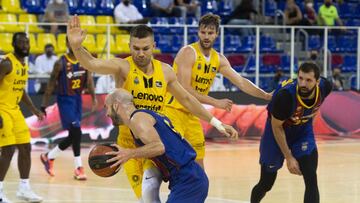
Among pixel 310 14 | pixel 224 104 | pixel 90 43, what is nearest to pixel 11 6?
pixel 90 43

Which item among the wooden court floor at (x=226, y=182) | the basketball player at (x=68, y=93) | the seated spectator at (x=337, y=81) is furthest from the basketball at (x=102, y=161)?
Answer: the seated spectator at (x=337, y=81)

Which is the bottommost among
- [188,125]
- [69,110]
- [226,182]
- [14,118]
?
[226,182]

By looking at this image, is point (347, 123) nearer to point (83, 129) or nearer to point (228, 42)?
point (228, 42)

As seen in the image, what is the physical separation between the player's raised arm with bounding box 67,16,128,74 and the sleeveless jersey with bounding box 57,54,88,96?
555 centimetres

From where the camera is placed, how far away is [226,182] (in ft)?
41.9

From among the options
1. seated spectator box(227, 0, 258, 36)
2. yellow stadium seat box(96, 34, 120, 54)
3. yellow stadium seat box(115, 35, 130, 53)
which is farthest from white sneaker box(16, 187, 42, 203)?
seated spectator box(227, 0, 258, 36)

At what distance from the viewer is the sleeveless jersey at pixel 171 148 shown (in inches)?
274

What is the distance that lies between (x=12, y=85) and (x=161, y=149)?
4702 millimetres

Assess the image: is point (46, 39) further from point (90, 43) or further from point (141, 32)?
point (141, 32)

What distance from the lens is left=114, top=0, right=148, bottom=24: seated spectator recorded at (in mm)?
20219

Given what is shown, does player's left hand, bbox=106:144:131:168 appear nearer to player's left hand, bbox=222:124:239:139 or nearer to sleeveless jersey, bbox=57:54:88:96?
player's left hand, bbox=222:124:239:139

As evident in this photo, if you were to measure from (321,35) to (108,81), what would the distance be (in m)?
7.25

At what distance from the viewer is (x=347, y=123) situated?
67.1ft

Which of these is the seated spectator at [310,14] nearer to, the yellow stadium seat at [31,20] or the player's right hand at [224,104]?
the yellow stadium seat at [31,20]
